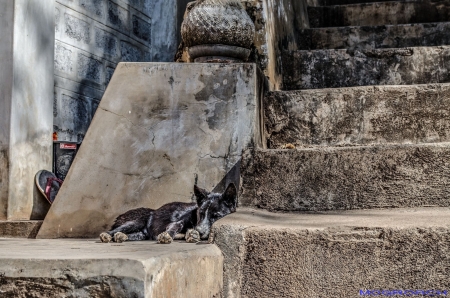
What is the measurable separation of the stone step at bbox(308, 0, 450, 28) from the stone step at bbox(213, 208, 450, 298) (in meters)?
3.58

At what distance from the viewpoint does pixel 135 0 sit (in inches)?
300

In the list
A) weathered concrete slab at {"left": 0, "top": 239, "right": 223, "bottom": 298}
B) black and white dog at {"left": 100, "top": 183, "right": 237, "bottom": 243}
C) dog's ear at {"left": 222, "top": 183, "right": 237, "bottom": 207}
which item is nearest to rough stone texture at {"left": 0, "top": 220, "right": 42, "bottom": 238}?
black and white dog at {"left": 100, "top": 183, "right": 237, "bottom": 243}

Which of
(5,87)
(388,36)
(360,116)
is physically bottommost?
(360,116)

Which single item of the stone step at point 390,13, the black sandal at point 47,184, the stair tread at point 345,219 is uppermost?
the stone step at point 390,13

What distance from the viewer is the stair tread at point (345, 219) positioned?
9.43ft

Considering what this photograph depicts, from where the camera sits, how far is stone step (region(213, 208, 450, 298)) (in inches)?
108

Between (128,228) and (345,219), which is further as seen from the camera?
(128,228)

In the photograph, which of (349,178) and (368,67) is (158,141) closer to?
(349,178)

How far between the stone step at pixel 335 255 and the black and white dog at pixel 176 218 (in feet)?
1.35

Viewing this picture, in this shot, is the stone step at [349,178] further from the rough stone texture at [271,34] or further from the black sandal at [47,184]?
the black sandal at [47,184]

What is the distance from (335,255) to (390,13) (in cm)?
398

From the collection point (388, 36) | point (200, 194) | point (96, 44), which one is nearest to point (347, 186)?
point (200, 194)

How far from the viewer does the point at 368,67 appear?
4.91 m

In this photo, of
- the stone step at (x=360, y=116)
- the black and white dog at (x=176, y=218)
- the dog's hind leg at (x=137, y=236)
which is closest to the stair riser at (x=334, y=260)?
the black and white dog at (x=176, y=218)
